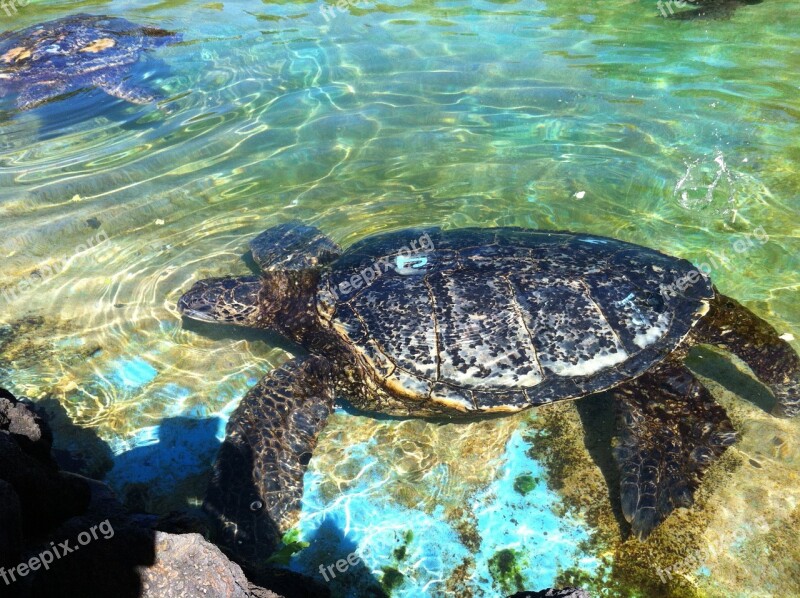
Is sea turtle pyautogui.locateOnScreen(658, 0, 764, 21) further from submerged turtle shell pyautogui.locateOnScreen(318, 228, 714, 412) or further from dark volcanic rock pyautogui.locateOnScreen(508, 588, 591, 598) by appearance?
dark volcanic rock pyautogui.locateOnScreen(508, 588, 591, 598)

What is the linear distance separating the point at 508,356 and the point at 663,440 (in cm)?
144

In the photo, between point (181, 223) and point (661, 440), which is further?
point (181, 223)

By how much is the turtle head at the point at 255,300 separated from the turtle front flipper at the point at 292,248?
543mm

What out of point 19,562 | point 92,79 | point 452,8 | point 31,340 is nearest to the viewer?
point 19,562

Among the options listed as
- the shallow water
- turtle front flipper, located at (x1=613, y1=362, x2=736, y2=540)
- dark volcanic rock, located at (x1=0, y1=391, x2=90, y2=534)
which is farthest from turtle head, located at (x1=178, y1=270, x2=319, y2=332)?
turtle front flipper, located at (x1=613, y1=362, x2=736, y2=540)

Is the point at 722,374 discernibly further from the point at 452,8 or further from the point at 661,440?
the point at 452,8

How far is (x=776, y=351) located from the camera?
4.61 metres

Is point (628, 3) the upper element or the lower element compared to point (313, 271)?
upper

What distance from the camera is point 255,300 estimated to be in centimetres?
527

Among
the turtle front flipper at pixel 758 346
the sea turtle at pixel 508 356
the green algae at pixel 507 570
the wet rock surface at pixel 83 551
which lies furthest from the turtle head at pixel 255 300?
the turtle front flipper at pixel 758 346

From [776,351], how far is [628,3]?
12253 millimetres

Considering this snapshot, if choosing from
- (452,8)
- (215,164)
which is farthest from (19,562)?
(452,8)

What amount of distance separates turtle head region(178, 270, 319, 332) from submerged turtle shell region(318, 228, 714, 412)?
15.7 inches

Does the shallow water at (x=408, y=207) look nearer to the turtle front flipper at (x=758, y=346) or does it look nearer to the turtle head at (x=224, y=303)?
the turtle front flipper at (x=758, y=346)
